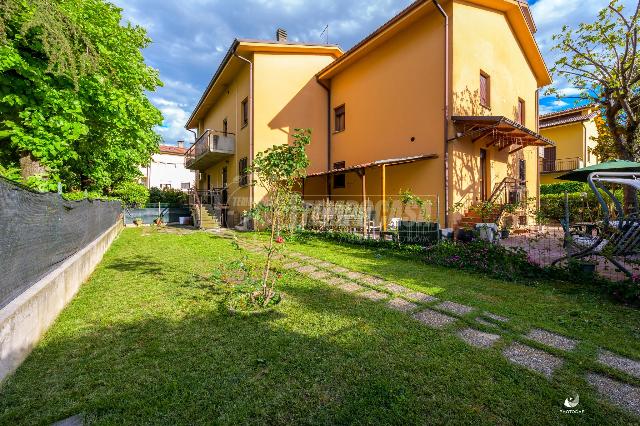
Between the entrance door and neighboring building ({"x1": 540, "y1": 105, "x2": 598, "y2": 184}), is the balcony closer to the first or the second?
the entrance door

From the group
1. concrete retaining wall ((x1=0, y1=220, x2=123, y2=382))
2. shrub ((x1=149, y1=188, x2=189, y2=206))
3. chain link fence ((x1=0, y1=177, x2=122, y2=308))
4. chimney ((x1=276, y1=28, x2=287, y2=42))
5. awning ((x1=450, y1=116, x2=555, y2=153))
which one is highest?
chimney ((x1=276, y1=28, x2=287, y2=42))

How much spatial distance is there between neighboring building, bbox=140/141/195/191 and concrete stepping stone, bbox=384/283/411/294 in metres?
33.9

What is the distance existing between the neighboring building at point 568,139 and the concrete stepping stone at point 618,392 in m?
25.0

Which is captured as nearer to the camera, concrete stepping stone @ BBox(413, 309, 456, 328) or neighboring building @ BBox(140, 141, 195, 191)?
concrete stepping stone @ BBox(413, 309, 456, 328)

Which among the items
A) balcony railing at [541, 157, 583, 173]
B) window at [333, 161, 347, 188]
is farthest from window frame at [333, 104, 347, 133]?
balcony railing at [541, 157, 583, 173]

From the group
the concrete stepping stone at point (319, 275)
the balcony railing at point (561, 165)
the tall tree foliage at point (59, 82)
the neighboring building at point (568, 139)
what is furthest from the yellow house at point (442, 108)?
the balcony railing at point (561, 165)

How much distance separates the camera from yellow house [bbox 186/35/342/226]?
14016 millimetres

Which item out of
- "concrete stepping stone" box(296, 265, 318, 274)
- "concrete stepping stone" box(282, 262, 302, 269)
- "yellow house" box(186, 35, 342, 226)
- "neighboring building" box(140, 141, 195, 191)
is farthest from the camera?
"neighboring building" box(140, 141, 195, 191)

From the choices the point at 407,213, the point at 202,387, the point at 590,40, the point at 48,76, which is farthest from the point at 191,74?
the point at 202,387

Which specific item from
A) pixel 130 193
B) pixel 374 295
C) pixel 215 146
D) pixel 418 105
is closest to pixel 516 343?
pixel 374 295

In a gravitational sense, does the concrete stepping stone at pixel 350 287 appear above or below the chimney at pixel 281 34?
below

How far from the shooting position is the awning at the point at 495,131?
368 inches

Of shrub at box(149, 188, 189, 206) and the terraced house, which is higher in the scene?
the terraced house

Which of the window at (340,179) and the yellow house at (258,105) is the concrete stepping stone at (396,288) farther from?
the yellow house at (258,105)
